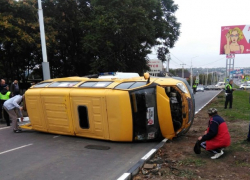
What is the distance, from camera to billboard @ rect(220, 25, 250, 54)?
24.5m

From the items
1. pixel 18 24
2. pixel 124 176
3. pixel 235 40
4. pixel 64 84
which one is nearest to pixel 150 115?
pixel 124 176

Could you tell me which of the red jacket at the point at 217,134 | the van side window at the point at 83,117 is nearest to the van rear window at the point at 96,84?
the van side window at the point at 83,117

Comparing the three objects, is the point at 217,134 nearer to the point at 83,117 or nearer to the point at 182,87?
the point at 182,87

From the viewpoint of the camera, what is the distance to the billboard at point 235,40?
24484 millimetres

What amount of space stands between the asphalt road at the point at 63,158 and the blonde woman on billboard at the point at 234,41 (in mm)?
22259

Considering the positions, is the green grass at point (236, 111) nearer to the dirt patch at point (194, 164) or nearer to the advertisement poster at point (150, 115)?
the dirt patch at point (194, 164)

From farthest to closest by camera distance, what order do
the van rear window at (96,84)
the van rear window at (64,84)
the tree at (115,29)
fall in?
the tree at (115,29) → the van rear window at (64,84) → the van rear window at (96,84)

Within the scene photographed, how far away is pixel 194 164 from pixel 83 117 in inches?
140

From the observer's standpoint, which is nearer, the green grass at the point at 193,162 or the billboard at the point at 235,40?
the green grass at the point at 193,162

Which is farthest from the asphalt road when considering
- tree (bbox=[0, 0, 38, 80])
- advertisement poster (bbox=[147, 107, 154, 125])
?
tree (bbox=[0, 0, 38, 80])

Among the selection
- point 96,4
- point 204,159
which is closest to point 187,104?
point 204,159

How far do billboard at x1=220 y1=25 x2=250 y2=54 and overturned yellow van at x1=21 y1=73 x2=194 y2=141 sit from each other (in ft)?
68.9

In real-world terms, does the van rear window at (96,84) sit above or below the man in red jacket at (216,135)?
above

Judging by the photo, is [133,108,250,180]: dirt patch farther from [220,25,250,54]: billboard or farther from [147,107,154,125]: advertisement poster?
[220,25,250,54]: billboard
